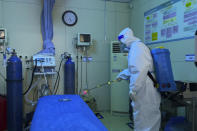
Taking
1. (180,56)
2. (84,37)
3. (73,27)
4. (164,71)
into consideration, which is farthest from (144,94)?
(73,27)

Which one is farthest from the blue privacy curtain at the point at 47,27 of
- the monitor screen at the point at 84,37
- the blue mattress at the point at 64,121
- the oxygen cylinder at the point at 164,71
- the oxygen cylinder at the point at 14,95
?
the oxygen cylinder at the point at 164,71

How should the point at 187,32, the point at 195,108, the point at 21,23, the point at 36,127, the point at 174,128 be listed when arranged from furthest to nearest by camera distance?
1. the point at 21,23
2. the point at 187,32
3. the point at 174,128
4. the point at 195,108
5. the point at 36,127

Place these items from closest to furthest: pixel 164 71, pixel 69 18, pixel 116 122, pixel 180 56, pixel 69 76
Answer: pixel 164 71, pixel 180 56, pixel 116 122, pixel 69 76, pixel 69 18

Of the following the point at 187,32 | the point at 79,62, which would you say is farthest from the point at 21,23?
the point at 187,32

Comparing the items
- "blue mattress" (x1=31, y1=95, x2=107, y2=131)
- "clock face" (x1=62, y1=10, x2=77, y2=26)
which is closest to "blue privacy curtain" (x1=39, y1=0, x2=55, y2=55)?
"clock face" (x1=62, y1=10, x2=77, y2=26)

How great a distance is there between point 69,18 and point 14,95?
6.11ft

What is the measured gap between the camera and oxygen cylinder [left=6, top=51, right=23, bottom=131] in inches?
100

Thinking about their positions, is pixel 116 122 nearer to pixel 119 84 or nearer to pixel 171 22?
pixel 119 84

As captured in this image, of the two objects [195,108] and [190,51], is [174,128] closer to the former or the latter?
[195,108]

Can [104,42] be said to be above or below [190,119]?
above

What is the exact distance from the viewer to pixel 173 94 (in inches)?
83.4

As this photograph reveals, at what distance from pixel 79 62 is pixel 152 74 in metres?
1.80

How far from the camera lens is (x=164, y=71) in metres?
2.10

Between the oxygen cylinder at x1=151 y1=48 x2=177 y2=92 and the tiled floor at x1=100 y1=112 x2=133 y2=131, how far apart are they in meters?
1.16
